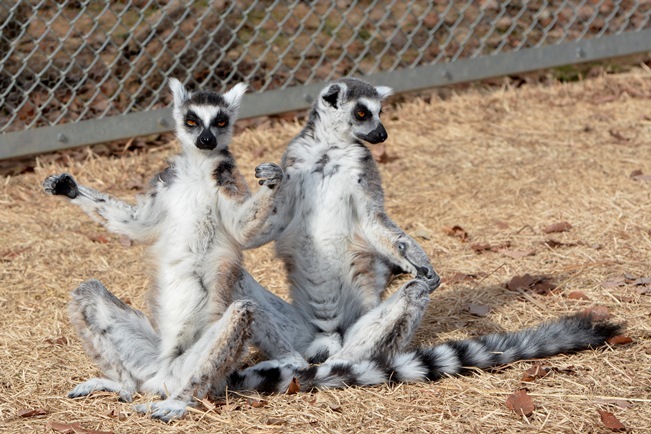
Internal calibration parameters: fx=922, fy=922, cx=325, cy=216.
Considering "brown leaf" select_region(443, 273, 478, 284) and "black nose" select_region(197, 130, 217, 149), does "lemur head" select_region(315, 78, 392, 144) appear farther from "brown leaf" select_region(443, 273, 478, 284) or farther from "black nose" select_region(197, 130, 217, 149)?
"brown leaf" select_region(443, 273, 478, 284)

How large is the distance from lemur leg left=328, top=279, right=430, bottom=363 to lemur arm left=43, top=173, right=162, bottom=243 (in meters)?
1.02

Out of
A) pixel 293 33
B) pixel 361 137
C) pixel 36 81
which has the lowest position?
pixel 36 81

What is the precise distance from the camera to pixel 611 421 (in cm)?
336

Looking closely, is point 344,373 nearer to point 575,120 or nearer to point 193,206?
point 193,206

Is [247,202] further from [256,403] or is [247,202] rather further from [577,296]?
[577,296]

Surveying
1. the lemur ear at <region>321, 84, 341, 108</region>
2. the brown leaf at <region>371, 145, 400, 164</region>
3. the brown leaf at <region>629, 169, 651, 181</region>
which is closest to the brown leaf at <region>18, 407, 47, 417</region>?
the lemur ear at <region>321, 84, 341, 108</region>

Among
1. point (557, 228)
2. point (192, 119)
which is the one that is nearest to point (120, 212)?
point (192, 119)

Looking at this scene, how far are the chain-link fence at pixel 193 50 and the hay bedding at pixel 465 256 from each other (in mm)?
376

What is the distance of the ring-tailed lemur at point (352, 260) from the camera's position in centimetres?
396

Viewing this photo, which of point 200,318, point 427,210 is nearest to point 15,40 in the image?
point 427,210

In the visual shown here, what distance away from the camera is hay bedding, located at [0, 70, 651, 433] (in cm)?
357

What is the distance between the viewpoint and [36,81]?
22.3 feet

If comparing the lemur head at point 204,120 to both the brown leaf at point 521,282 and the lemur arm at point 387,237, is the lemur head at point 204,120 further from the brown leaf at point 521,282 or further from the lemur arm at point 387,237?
the brown leaf at point 521,282

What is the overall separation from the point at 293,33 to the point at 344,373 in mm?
4876
